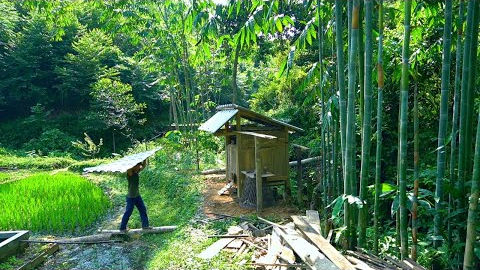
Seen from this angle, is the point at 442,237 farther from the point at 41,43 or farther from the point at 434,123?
the point at 41,43

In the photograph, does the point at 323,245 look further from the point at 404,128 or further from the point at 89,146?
the point at 89,146

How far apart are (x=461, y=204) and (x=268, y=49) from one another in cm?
1088

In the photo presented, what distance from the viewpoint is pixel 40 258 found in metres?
5.43

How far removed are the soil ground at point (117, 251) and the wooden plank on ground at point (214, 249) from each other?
3.75 ft

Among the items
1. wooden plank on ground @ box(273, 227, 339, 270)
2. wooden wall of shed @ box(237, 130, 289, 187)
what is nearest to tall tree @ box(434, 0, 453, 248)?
wooden plank on ground @ box(273, 227, 339, 270)

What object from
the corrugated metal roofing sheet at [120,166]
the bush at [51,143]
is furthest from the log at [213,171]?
the bush at [51,143]

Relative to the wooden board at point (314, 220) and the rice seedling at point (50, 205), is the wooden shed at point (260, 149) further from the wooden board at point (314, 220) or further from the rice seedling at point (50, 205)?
the rice seedling at point (50, 205)

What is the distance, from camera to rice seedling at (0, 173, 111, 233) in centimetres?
696

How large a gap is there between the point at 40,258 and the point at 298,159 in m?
4.77

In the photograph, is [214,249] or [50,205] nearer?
[214,249]

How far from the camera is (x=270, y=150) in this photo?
723 centimetres

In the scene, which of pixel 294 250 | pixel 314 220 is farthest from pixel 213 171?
pixel 294 250

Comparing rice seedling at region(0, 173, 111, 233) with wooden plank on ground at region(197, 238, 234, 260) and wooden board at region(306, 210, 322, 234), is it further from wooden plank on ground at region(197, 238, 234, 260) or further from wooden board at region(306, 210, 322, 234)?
wooden board at region(306, 210, 322, 234)

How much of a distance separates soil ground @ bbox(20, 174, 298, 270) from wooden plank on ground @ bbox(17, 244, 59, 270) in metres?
0.07
